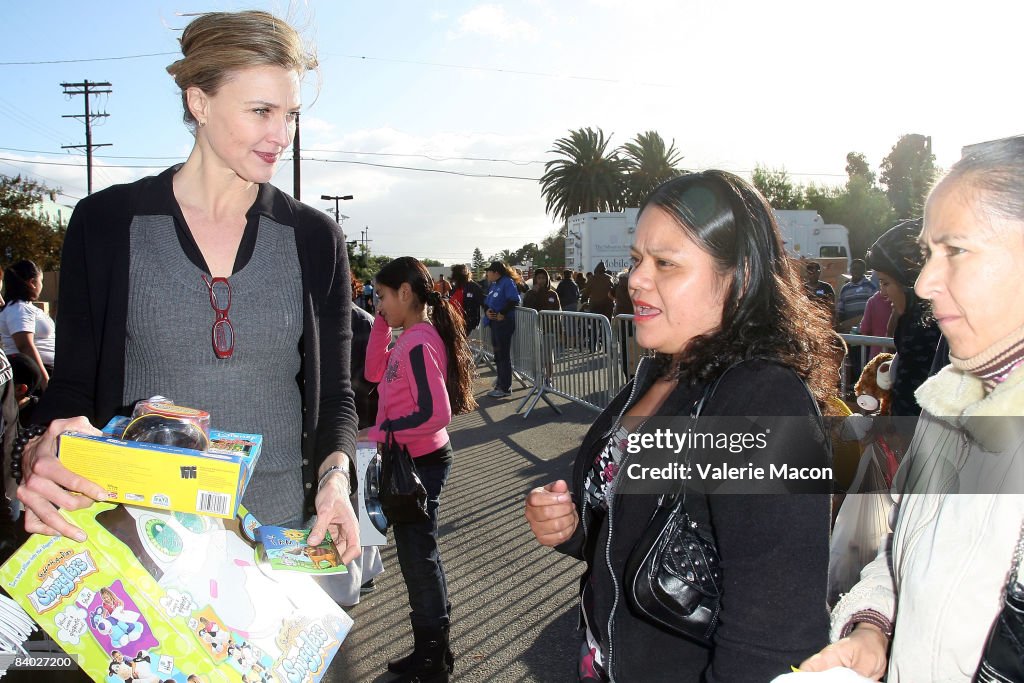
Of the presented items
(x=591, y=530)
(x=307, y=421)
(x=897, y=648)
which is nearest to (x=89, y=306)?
(x=307, y=421)

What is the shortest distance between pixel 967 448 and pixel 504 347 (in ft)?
37.4

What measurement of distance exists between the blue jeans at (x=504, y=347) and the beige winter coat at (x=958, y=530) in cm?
1116

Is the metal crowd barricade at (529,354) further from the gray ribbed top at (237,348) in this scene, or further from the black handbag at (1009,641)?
the black handbag at (1009,641)

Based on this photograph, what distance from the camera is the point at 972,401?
1.38 metres

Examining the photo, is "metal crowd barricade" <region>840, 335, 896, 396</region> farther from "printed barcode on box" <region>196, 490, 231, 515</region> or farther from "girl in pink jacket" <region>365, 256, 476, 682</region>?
"printed barcode on box" <region>196, 490, 231, 515</region>

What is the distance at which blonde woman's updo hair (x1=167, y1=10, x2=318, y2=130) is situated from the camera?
1.65 m

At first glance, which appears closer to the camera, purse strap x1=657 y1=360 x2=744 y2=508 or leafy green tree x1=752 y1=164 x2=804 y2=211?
purse strap x1=657 y1=360 x2=744 y2=508

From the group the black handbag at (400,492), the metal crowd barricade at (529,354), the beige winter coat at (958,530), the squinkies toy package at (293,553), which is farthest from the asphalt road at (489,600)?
the metal crowd barricade at (529,354)

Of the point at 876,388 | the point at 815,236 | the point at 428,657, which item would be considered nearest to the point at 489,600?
the point at 428,657

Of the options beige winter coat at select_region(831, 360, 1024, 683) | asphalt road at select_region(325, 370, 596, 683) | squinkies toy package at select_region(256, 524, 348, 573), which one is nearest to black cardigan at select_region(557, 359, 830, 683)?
beige winter coat at select_region(831, 360, 1024, 683)

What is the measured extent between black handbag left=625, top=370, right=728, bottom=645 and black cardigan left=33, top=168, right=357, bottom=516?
803mm

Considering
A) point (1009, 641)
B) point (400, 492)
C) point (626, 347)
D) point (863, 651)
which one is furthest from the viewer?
point (626, 347)

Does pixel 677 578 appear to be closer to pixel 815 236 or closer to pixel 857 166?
pixel 815 236

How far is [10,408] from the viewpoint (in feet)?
12.8
